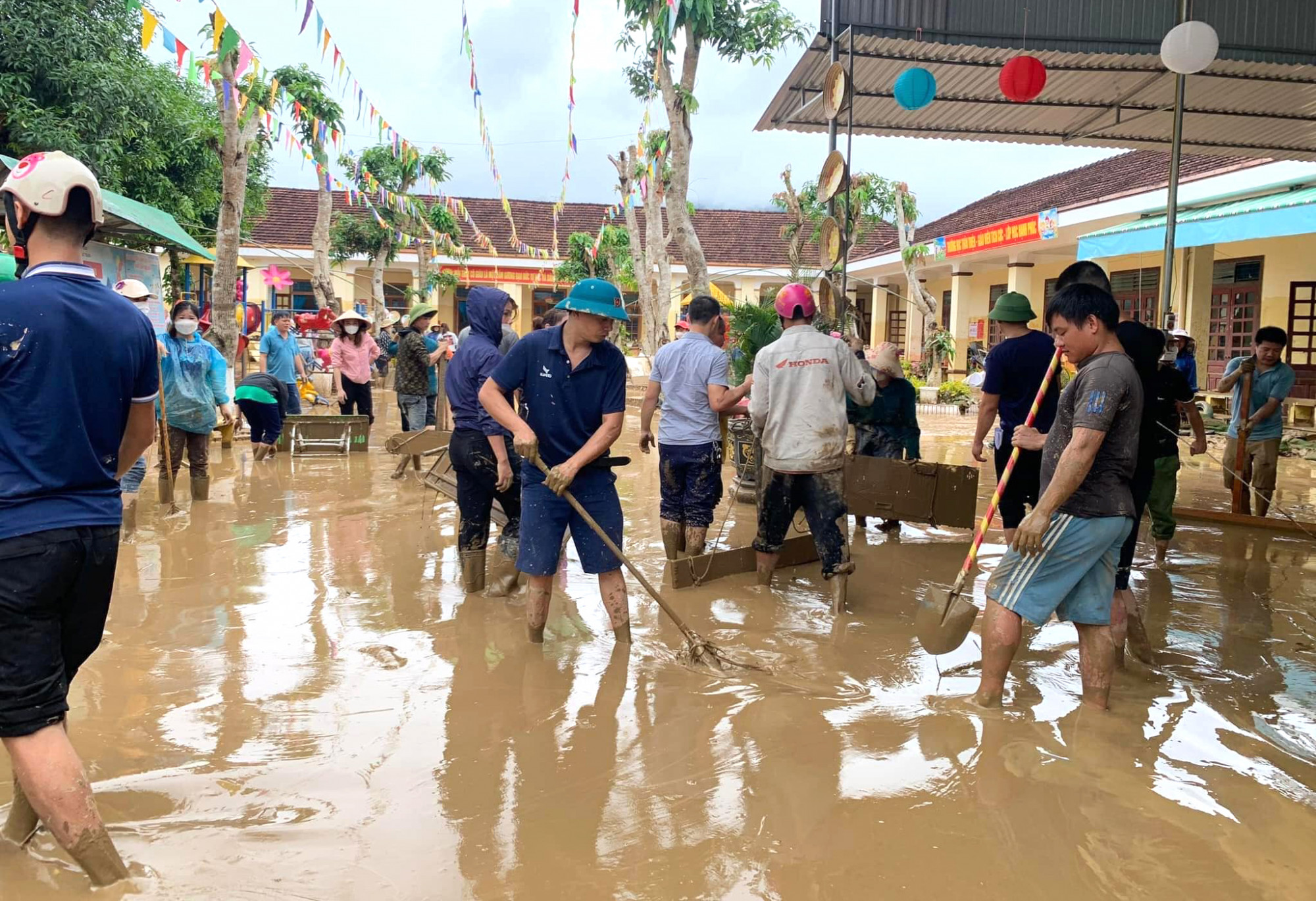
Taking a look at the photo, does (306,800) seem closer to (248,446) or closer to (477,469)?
(477,469)

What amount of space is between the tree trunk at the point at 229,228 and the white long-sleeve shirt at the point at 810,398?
9.08 metres

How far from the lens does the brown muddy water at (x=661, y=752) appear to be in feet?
8.59

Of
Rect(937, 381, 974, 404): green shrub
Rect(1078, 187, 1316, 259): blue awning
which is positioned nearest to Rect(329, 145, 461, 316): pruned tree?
Rect(937, 381, 974, 404): green shrub

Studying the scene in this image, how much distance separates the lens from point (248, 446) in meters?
12.0

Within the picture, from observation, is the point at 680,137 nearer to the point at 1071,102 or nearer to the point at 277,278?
the point at 1071,102

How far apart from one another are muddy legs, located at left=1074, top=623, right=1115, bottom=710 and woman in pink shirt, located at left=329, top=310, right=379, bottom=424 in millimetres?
8598

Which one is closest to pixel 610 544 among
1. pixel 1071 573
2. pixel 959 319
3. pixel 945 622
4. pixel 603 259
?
pixel 945 622

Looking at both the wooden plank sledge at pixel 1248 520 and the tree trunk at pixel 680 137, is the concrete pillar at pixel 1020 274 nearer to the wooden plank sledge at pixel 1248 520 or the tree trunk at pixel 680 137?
the tree trunk at pixel 680 137

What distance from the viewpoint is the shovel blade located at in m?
3.97

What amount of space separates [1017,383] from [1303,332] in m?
14.0

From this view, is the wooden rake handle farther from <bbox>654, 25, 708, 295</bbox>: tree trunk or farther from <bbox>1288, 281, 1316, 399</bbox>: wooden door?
<bbox>1288, 281, 1316, 399</bbox>: wooden door

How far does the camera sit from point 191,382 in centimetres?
773

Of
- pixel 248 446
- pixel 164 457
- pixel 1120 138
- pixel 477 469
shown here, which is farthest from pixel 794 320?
pixel 248 446

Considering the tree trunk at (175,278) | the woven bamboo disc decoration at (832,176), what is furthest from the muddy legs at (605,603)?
the tree trunk at (175,278)
